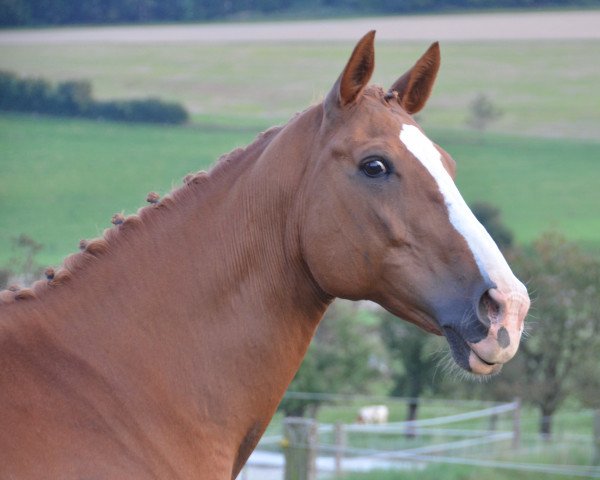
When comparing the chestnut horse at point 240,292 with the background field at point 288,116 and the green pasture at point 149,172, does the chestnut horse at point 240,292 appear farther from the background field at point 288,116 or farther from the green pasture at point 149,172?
the background field at point 288,116

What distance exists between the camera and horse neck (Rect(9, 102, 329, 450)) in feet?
8.86

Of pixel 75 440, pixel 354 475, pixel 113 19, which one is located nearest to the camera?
pixel 75 440

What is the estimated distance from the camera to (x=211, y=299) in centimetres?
279

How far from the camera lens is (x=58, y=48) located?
21.8 meters

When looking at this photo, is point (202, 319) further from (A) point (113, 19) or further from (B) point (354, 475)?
(A) point (113, 19)

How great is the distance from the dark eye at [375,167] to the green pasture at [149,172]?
13.6 meters

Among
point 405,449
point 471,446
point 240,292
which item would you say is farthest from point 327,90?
point 240,292

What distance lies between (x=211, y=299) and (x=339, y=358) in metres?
16.5

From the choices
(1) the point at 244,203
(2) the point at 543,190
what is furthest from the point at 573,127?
(1) the point at 244,203

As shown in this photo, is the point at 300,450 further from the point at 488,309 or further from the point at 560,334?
the point at 560,334

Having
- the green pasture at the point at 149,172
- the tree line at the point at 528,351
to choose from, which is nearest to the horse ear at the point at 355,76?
the green pasture at the point at 149,172

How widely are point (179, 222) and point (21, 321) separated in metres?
0.56

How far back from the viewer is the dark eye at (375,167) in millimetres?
2707

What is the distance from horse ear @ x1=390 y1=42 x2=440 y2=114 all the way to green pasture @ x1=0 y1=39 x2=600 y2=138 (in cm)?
1923
